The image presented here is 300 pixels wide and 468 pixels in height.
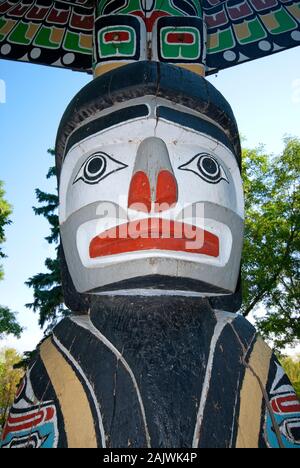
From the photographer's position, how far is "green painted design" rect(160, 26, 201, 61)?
2910 millimetres

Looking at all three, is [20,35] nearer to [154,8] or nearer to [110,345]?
[154,8]

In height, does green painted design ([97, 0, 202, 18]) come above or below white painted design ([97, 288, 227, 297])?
above

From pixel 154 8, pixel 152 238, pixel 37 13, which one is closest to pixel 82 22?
pixel 37 13

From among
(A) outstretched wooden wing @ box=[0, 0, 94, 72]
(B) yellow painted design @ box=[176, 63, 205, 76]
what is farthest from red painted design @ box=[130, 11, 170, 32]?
(A) outstretched wooden wing @ box=[0, 0, 94, 72]

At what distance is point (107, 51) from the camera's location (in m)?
2.88

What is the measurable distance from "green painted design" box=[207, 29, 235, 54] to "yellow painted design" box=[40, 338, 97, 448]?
3.09 metres

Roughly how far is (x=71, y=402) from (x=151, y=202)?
2.95 ft

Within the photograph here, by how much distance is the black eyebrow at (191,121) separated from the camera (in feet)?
6.86

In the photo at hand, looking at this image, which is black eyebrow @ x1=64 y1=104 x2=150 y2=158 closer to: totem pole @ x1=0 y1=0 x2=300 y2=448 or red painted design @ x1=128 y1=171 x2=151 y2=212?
totem pole @ x1=0 y1=0 x2=300 y2=448

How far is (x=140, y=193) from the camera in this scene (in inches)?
71.5

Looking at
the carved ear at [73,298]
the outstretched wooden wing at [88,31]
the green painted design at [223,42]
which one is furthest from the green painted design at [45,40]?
the carved ear at [73,298]
